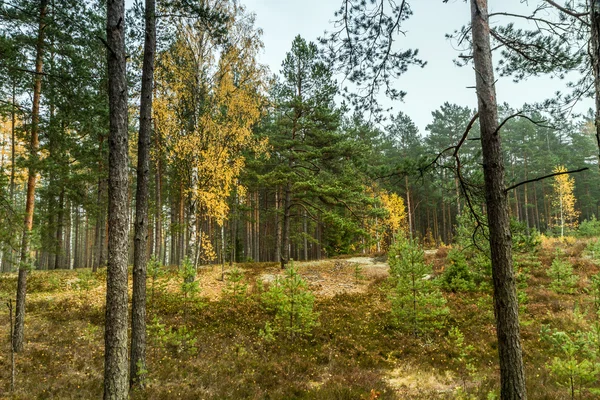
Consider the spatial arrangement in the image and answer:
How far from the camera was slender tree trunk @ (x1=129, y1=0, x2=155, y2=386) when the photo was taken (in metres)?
6.37

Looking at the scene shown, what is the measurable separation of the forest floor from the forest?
7 centimetres

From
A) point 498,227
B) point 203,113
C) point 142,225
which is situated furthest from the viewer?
point 203,113

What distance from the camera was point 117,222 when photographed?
484 centimetres

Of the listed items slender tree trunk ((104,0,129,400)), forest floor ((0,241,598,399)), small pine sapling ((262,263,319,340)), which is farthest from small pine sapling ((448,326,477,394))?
slender tree trunk ((104,0,129,400))

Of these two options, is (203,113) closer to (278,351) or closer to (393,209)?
(278,351)

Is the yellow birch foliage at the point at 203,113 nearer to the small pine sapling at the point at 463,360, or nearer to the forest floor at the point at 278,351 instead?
the forest floor at the point at 278,351

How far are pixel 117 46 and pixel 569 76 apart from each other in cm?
759

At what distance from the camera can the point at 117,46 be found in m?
4.98

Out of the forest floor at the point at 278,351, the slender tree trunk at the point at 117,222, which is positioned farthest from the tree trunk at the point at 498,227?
the slender tree trunk at the point at 117,222

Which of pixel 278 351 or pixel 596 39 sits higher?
pixel 596 39

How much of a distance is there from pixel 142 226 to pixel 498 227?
655 cm

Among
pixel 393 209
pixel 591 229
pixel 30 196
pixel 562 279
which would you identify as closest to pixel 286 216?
pixel 30 196

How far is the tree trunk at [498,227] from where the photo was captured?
3.60 metres

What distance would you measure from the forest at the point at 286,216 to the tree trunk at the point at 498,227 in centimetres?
2
